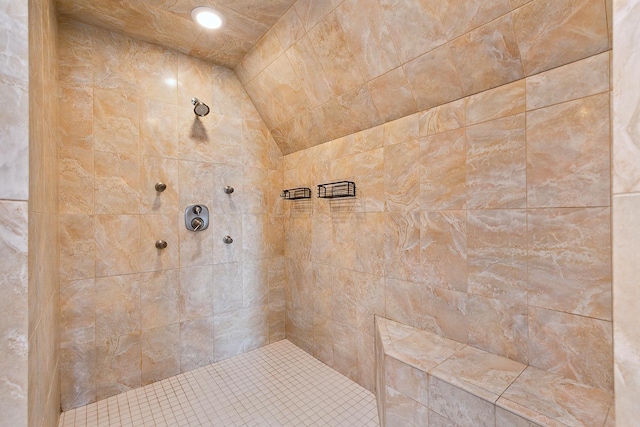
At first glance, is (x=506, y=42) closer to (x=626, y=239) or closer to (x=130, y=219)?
(x=626, y=239)

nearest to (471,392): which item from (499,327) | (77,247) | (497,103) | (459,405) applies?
(459,405)

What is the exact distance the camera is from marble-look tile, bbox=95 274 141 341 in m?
1.82

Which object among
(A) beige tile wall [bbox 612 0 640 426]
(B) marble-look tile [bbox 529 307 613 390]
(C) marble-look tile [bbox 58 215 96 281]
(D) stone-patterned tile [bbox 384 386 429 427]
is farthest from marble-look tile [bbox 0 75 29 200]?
(B) marble-look tile [bbox 529 307 613 390]

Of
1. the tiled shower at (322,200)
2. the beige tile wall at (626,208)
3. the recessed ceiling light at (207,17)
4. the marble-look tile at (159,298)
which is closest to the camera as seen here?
the beige tile wall at (626,208)

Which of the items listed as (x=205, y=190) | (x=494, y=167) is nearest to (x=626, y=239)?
Answer: (x=494, y=167)

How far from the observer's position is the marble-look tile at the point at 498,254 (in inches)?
48.1

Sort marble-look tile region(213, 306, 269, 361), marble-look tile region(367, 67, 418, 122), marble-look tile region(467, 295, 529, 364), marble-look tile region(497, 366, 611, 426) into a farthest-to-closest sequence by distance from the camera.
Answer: marble-look tile region(213, 306, 269, 361), marble-look tile region(367, 67, 418, 122), marble-look tile region(467, 295, 529, 364), marble-look tile region(497, 366, 611, 426)

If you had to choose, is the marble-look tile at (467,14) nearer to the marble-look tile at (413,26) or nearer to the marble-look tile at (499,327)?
the marble-look tile at (413,26)

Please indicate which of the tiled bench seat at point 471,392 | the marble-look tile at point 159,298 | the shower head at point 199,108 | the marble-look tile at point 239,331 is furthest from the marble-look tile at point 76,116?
the tiled bench seat at point 471,392

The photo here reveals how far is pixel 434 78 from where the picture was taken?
1438 millimetres

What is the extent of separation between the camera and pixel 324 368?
2176mm

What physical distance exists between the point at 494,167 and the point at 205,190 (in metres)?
1.98

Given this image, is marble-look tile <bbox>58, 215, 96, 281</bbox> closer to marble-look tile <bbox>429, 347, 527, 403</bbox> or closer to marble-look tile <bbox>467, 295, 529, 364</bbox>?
marble-look tile <bbox>429, 347, 527, 403</bbox>

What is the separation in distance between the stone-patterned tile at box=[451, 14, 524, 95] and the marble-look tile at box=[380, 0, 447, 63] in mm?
110
